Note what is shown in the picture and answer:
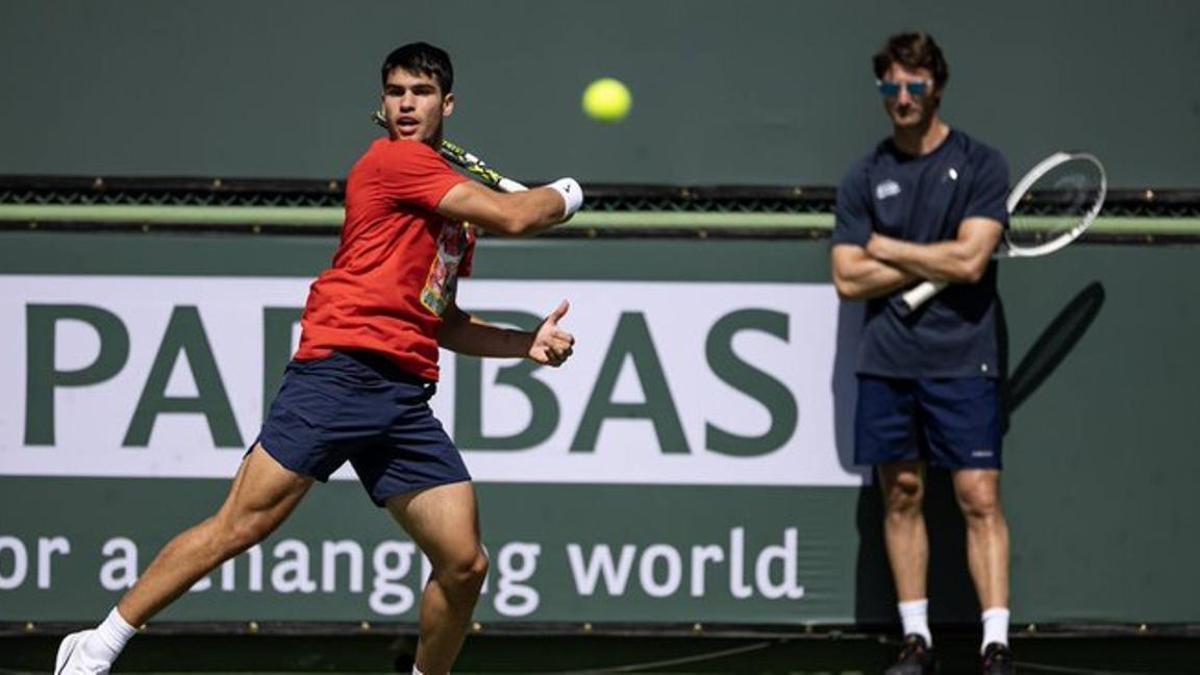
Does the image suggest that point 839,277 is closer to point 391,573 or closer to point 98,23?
point 391,573

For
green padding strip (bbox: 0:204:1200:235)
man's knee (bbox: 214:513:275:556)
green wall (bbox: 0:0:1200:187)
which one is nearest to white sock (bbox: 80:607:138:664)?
Answer: man's knee (bbox: 214:513:275:556)

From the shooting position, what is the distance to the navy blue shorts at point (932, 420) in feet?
20.7

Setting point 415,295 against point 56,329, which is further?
point 56,329

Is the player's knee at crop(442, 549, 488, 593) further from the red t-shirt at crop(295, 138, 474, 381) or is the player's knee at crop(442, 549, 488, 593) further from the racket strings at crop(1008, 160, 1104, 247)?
the racket strings at crop(1008, 160, 1104, 247)

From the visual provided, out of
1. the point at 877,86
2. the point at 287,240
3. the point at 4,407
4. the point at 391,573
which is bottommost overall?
the point at 391,573

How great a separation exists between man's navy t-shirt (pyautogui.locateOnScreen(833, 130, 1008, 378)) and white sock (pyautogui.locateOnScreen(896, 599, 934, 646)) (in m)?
0.59

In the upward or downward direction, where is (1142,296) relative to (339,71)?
downward

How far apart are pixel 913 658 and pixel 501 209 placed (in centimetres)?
179

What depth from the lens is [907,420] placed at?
6352mm

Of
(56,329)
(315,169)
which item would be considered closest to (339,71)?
(315,169)

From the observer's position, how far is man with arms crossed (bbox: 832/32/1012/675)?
626cm

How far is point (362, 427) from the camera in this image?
5453mm

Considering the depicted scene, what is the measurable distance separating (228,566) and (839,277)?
1.78 meters

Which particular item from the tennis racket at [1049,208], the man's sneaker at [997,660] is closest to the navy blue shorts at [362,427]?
Result: the tennis racket at [1049,208]
